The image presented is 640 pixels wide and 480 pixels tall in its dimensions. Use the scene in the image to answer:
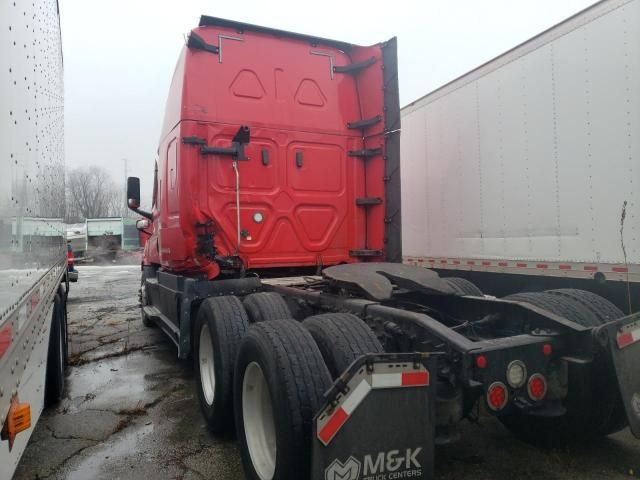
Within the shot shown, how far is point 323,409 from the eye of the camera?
244 cm

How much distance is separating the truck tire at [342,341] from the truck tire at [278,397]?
10cm

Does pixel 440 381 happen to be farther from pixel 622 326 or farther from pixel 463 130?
pixel 463 130

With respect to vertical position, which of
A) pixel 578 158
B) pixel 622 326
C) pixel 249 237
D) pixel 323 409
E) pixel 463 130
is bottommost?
pixel 323 409

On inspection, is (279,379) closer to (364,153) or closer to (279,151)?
(279,151)

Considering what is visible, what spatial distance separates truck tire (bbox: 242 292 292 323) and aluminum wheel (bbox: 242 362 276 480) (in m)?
0.86

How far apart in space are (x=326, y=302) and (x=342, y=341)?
105 cm

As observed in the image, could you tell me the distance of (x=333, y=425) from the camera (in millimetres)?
2373

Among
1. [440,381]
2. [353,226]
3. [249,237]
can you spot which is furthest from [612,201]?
[249,237]

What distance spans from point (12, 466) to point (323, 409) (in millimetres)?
1371

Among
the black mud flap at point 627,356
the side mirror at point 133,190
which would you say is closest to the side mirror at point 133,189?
the side mirror at point 133,190

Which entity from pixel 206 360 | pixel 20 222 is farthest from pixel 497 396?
pixel 206 360

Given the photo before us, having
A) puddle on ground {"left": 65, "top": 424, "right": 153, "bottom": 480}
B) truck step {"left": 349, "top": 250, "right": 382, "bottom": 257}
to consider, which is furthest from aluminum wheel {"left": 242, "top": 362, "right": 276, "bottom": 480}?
truck step {"left": 349, "top": 250, "right": 382, "bottom": 257}

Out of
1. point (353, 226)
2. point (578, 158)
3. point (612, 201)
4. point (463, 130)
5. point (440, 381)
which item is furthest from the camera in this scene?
point (463, 130)

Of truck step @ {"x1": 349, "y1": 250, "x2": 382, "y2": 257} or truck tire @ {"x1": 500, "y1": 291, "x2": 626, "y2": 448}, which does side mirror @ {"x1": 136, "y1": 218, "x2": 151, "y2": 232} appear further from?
truck tire @ {"x1": 500, "y1": 291, "x2": 626, "y2": 448}
